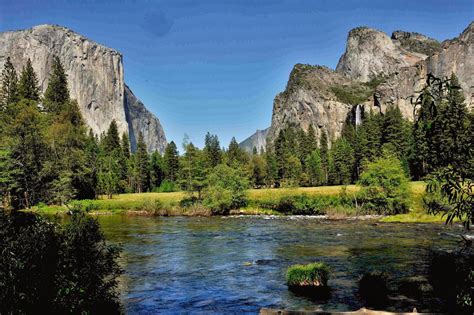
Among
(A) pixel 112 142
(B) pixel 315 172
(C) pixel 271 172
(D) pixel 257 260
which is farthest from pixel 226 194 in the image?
(A) pixel 112 142

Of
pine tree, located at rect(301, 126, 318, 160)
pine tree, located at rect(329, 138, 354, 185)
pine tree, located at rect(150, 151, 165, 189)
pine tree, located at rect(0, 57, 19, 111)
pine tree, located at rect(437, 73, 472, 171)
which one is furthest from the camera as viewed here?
pine tree, located at rect(301, 126, 318, 160)

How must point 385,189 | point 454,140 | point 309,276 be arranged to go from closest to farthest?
point 454,140
point 309,276
point 385,189

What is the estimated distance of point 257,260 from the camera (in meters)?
28.8

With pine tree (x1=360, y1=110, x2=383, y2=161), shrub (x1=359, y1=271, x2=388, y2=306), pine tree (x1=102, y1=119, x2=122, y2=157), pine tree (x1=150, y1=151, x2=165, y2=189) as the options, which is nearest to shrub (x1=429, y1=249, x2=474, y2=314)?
shrub (x1=359, y1=271, x2=388, y2=306)

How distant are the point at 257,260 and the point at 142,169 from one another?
9965 centimetres

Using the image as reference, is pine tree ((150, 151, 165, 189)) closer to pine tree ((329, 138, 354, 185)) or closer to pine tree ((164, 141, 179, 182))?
pine tree ((164, 141, 179, 182))

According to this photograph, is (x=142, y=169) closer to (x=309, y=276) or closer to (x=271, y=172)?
(x=271, y=172)

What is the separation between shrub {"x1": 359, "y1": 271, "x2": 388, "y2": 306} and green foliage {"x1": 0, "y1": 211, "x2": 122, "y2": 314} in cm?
1065

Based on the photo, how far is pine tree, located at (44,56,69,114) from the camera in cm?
9075

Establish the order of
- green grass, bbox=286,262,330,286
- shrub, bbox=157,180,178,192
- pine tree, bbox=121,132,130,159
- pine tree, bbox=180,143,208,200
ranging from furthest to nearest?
pine tree, bbox=121,132,130,159 < shrub, bbox=157,180,178,192 < pine tree, bbox=180,143,208,200 < green grass, bbox=286,262,330,286

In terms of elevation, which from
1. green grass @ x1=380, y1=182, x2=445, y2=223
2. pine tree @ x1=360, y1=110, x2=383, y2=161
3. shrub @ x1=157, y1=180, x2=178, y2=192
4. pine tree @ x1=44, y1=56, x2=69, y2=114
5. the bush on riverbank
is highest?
pine tree @ x1=44, y1=56, x2=69, y2=114

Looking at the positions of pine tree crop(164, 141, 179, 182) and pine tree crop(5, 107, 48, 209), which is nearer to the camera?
pine tree crop(5, 107, 48, 209)

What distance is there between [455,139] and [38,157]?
69.8 m

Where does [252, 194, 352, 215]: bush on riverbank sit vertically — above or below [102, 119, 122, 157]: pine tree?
below
